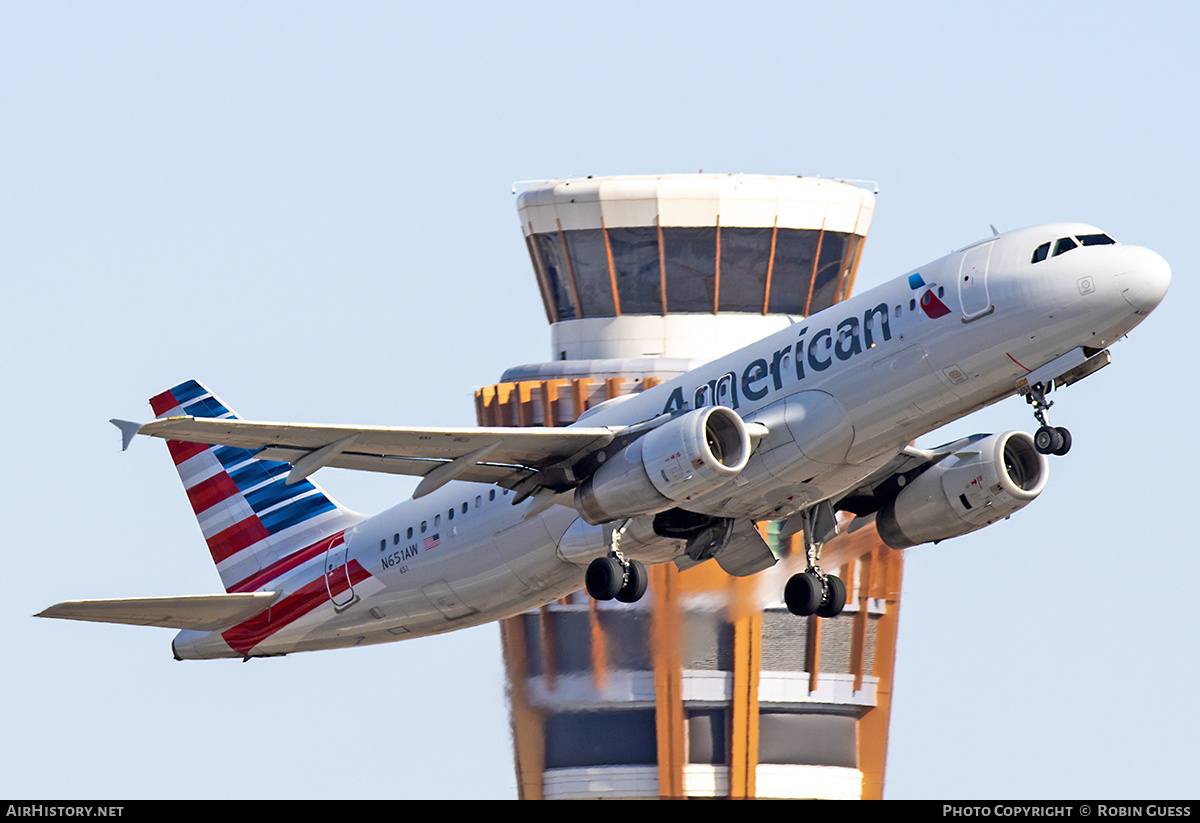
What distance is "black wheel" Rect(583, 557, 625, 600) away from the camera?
44812 millimetres

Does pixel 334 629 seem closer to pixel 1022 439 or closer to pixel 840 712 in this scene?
pixel 1022 439

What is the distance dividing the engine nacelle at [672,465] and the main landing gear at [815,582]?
6.20 meters

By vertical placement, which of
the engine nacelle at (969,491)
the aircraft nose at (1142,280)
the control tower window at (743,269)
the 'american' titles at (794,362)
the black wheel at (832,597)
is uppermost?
the control tower window at (743,269)

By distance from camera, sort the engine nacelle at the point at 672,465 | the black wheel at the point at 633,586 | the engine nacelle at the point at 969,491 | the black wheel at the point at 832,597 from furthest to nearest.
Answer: the black wheel at the point at 832,597 → the engine nacelle at the point at 969,491 → the black wheel at the point at 633,586 → the engine nacelle at the point at 672,465

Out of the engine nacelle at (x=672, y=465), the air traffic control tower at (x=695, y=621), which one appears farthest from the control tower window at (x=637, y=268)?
the engine nacelle at (x=672, y=465)

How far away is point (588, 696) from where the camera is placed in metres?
74.0

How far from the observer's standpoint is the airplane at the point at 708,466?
40.6 meters

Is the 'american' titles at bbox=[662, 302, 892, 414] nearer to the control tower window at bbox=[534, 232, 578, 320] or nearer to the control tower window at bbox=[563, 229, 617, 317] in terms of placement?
the control tower window at bbox=[563, 229, 617, 317]

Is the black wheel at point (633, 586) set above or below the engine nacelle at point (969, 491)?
below

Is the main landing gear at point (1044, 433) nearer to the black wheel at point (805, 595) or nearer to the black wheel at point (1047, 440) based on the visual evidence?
the black wheel at point (1047, 440)

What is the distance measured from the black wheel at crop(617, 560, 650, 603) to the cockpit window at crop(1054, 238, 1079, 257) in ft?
36.9

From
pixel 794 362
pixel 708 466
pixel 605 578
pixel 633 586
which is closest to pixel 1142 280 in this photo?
pixel 794 362
